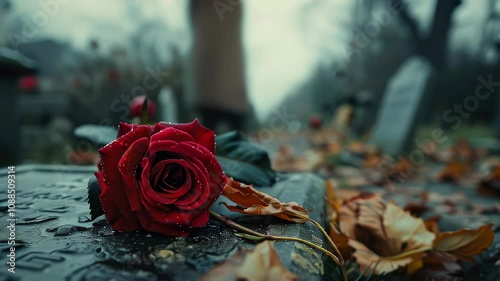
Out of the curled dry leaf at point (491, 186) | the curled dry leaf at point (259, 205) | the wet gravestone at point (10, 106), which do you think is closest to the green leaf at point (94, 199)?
the curled dry leaf at point (259, 205)

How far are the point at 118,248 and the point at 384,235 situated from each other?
0.73m

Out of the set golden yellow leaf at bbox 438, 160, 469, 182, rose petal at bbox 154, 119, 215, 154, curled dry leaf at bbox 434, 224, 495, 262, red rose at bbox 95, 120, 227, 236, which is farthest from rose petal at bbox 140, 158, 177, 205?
golden yellow leaf at bbox 438, 160, 469, 182

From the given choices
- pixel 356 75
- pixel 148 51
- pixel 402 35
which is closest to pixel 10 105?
pixel 148 51

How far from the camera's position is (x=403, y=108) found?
5.27 metres

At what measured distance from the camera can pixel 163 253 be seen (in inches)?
26.1

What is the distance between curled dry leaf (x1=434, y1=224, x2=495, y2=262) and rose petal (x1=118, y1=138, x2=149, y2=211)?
82 centimetres

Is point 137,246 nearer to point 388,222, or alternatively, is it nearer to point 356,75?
point 388,222

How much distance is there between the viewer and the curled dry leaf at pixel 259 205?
0.81m

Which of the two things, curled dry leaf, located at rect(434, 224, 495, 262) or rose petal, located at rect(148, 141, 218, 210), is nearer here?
rose petal, located at rect(148, 141, 218, 210)

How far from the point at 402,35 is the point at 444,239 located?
11.9 metres

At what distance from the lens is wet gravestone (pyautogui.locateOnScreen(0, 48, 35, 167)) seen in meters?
3.95

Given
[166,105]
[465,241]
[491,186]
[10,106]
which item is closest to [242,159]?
[465,241]

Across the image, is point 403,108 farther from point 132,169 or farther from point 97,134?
point 132,169

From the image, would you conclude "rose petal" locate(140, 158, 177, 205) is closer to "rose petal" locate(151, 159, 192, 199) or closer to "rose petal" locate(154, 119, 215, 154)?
"rose petal" locate(151, 159, 192, 199)
